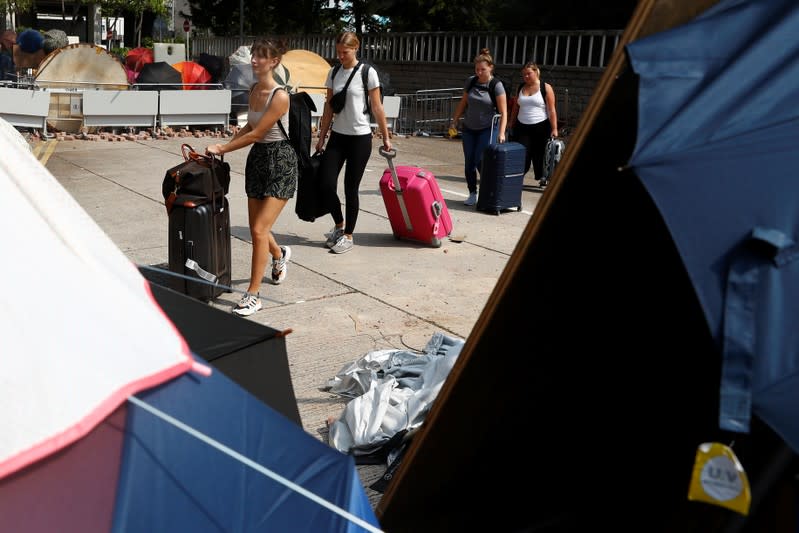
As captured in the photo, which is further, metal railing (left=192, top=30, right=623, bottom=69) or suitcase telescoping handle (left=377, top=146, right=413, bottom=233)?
metal railing (left=192, top=30, right=623, bottom=69)

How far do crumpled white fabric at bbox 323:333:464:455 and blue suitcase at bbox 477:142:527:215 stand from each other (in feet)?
17.1

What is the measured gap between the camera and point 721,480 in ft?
8.07

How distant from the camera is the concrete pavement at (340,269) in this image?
589 cm

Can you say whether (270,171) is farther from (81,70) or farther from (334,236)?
(81,70)

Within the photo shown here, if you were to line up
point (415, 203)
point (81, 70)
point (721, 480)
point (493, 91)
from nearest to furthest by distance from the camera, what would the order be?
point (721, 480), point (415, 203), point (493, 91), point (81, 70)

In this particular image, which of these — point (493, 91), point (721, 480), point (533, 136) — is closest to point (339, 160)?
point (493, 91)

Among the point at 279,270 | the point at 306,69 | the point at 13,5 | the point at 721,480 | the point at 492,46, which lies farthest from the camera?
the point at 13,5

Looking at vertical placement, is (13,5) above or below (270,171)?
above

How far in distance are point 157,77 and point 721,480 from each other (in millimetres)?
17365

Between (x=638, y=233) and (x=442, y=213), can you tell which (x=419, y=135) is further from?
(x=638, y=233)

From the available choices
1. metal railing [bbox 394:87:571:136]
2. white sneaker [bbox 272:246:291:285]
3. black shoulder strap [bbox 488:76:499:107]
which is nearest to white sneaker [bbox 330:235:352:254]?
white sneaker [bbox 272:246:291:285]

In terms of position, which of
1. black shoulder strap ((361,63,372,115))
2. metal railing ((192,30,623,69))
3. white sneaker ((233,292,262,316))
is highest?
metal railing ((192,30,623,69))

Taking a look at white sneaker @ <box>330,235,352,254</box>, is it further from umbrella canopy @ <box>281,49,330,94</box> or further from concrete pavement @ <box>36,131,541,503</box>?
umbrella canopy @ <box>281,49,330,94</box>

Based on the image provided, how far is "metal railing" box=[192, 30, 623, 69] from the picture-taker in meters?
20.4
